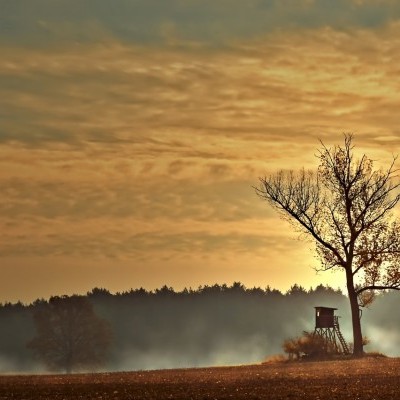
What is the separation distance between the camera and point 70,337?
122 m

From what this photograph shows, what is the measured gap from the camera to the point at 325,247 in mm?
70375

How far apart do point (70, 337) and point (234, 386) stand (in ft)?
282

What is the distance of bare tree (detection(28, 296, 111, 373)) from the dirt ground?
7301cm

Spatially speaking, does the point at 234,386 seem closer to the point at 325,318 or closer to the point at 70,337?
the point at 325,318

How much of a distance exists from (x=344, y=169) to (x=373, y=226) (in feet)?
16.2

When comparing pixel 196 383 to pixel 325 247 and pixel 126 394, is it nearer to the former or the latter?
pixel 126 394

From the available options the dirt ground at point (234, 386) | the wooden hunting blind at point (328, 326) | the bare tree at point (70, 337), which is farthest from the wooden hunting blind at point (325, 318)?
the bare tree at point (70, 337)

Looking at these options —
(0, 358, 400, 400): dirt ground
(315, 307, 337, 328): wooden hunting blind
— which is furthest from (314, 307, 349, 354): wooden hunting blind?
(0, 358, 400, 400): dirt ground

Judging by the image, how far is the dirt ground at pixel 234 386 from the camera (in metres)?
33.8

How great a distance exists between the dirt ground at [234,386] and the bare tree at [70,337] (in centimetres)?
7301

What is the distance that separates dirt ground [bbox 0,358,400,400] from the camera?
33.8 metres

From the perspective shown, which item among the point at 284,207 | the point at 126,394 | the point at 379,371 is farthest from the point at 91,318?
the point at 126,394

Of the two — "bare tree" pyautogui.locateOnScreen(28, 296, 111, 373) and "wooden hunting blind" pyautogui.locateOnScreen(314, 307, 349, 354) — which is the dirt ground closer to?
"wooden hunting blind" pyautogui.locateOnScreen(314, 307, 349, 354)

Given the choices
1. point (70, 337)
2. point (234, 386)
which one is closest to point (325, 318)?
point (234, 386)
